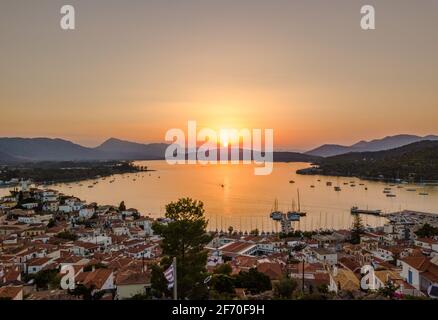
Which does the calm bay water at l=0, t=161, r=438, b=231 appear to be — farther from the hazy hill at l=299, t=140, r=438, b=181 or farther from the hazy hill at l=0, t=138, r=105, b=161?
the hazy hill at l=0, t=138, r=105, b=161

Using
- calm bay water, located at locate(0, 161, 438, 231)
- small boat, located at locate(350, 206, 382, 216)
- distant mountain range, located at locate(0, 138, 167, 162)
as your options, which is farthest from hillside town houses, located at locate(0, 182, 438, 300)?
distant mountain range, located at locate(0, 138, 167, 162)

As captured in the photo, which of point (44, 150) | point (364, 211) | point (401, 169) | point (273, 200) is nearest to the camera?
point (364, 211)

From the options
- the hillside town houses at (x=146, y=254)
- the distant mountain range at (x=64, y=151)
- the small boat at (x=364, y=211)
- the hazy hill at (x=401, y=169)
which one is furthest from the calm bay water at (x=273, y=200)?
the distant mountain range at (x=64, y=151)

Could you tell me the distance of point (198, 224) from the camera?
373cm

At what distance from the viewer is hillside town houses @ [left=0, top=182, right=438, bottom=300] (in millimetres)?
5098

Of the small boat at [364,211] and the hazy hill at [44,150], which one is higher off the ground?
the hazy hill at [44,150]

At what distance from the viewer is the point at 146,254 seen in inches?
356

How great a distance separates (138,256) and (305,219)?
9.98 meters

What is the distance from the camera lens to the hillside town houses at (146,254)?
510 centimetres

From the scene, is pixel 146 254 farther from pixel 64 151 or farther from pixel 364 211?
pixel 64 151

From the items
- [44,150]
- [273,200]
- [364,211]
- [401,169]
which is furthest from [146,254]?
[44,150]

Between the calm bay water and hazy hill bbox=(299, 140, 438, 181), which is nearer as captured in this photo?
the calm bay water

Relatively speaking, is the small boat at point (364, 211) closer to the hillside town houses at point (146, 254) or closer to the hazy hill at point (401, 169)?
the hillside town houses at point (146, 254)

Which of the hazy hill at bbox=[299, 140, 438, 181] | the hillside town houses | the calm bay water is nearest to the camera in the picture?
the hillside town houses
